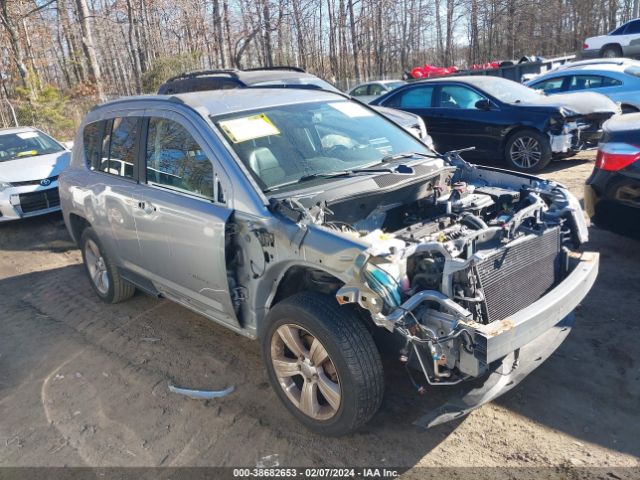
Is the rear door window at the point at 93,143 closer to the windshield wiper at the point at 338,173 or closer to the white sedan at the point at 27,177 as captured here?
the windshield wiper at the point at 338,173

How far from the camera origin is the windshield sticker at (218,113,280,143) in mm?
3625

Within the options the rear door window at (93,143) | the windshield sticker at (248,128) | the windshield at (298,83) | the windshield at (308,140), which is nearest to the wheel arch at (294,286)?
the windshield at (308,140)

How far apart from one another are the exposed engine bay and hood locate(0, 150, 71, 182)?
708 cm

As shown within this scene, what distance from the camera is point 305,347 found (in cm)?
310

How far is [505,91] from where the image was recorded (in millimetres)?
9320

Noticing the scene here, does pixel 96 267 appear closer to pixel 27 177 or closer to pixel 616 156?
pixel 27 177

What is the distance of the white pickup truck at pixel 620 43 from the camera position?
19.9 m

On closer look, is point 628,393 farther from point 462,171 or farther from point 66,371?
point 66,371

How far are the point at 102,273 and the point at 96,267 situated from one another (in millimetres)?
127

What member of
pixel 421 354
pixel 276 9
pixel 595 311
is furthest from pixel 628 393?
pixel 276 9

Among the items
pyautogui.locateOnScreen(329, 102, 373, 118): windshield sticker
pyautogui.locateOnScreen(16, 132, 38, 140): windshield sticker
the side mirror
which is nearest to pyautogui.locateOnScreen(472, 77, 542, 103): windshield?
the side mirror

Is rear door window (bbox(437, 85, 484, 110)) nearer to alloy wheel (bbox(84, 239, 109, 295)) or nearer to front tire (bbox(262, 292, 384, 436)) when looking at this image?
alloy wheel (bbox(84, 239, 109, 295))

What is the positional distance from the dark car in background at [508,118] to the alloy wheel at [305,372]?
22.2 feet

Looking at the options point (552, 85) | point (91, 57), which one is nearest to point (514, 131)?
point (552, 85)
